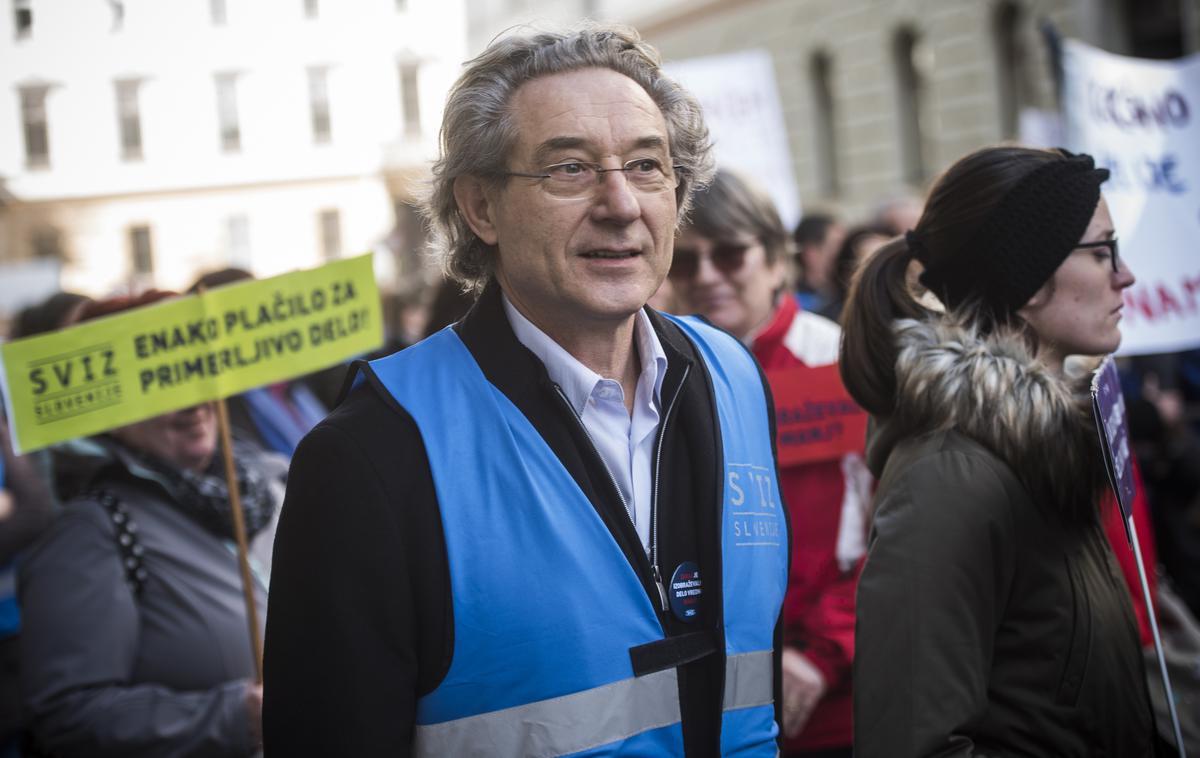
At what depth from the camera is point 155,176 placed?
582 centimetres

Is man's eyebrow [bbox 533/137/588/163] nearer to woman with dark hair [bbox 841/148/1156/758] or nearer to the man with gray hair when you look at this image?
the man with gray hair

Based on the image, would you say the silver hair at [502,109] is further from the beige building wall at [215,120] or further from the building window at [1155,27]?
the building window at [1155,27]

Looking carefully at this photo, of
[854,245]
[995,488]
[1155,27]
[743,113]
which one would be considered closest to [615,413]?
[995,488]

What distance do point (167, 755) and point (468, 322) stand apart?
1410mm

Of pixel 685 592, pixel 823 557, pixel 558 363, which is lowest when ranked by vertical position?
pixel 823 557

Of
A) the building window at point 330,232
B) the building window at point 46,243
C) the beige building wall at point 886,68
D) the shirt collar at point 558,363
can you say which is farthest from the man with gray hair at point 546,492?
the beige building wall at point 886,68

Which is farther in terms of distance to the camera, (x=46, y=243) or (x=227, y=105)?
(x=46, y=243)

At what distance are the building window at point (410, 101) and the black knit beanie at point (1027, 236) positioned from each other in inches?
103

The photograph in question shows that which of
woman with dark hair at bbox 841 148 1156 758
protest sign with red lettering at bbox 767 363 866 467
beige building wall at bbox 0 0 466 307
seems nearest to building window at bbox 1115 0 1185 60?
beige building wall at bbox 0 0 466 307

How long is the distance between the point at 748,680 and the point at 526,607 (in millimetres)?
448

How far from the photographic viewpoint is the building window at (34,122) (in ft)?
15.1

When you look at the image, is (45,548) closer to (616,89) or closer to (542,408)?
(542,408)

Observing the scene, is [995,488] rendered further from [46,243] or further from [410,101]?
[46,243]

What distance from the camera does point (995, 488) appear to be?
2.16 metres
